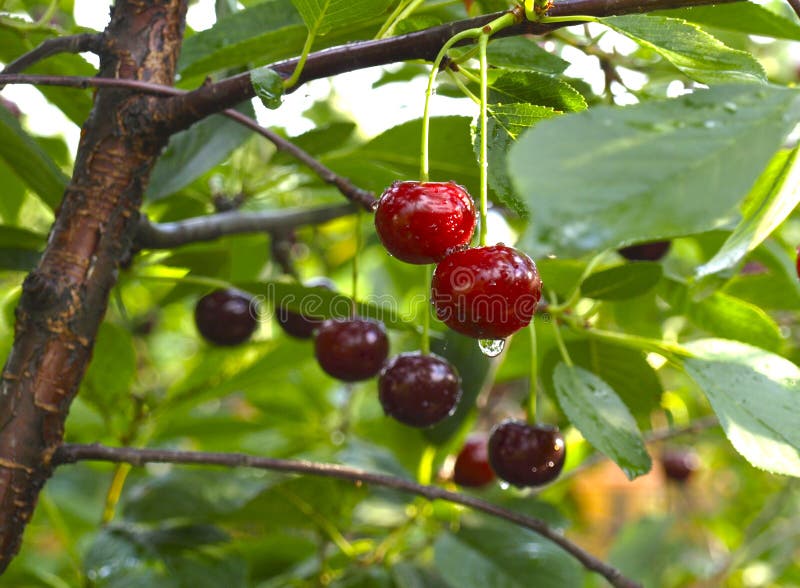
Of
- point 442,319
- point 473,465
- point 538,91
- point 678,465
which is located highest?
point 538,91

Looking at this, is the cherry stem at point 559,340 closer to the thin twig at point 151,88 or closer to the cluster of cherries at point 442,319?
the cluster of cherries at point 442,319

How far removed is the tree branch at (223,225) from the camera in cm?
105

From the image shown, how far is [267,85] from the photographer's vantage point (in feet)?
2.30

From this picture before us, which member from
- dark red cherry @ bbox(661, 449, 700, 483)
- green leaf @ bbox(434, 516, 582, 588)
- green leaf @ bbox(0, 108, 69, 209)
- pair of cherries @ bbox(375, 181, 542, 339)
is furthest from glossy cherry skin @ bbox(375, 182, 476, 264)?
dark red cherry @ bbox(661, 449, 700, 483)

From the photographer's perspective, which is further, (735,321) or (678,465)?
(678,465)

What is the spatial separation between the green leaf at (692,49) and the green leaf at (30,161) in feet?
1.96

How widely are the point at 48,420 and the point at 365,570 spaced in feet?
2.07

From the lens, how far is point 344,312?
1104mm

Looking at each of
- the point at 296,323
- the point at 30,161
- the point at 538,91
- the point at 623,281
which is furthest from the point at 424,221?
the point at 296,323

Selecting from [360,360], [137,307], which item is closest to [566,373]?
[360,360]

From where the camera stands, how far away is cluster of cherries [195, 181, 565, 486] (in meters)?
0.68

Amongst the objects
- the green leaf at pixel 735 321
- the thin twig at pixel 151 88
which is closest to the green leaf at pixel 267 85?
the thin twig at pixel 151 88

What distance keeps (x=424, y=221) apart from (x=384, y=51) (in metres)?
0.14

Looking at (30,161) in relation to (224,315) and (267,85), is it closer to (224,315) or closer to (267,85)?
(267,85)
